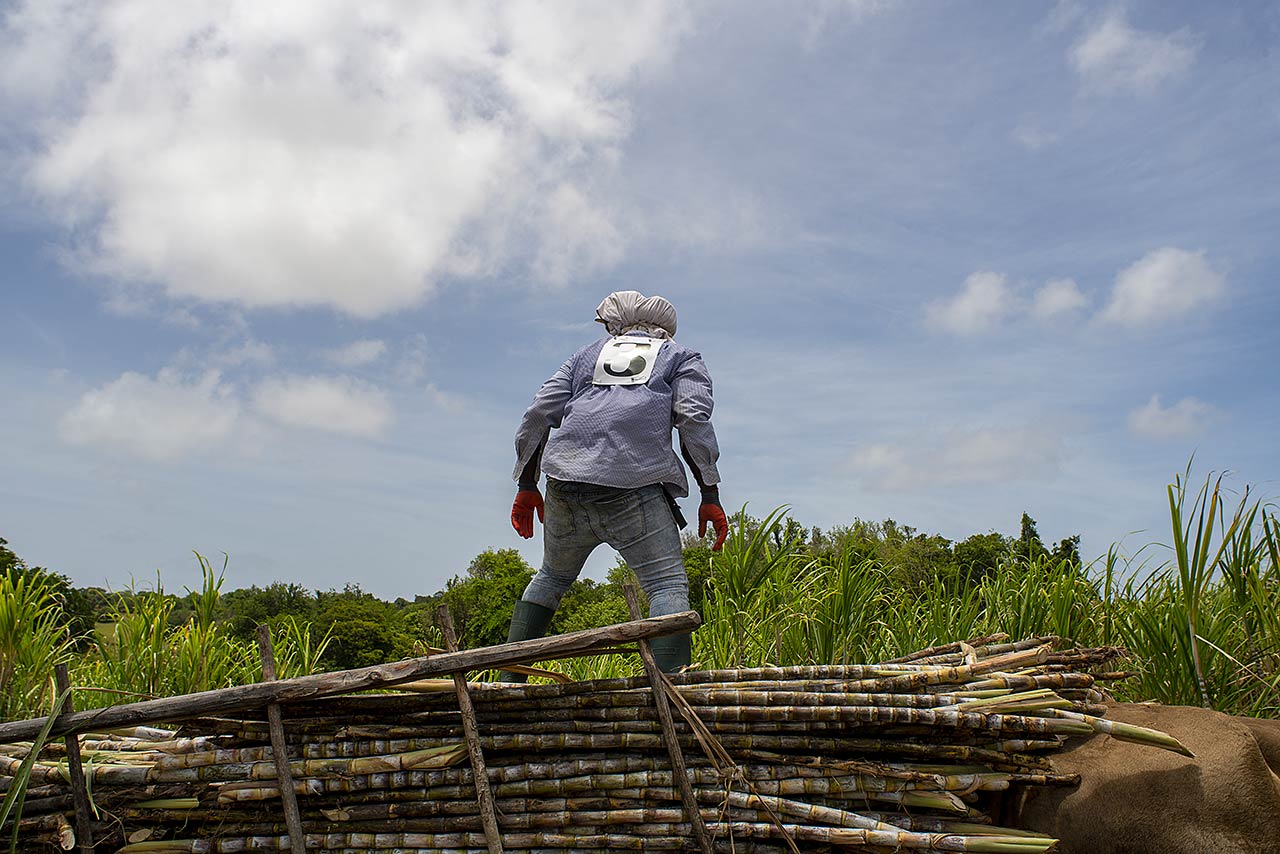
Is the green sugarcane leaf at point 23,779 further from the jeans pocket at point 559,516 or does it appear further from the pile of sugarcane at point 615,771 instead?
the jeans pocket at point 559,516

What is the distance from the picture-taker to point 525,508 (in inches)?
170

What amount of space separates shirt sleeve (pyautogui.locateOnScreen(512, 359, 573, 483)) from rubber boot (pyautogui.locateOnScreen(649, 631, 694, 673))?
3.72 ft

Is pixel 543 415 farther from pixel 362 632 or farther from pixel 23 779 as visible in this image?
pixel 362 632

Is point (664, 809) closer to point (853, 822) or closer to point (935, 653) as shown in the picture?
point (853, 822)

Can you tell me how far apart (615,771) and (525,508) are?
1.78 meters

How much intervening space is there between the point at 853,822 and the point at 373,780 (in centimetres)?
131

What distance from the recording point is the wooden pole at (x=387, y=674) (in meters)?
2.62

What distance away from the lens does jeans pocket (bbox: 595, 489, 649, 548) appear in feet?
12.3

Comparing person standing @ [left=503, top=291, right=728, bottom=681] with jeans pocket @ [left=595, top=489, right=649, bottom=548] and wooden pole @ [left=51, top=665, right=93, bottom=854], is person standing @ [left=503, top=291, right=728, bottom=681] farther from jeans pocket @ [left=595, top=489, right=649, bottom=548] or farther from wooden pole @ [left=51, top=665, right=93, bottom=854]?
wooden pole @ [left=51, top=665, right=93, bottom=854]

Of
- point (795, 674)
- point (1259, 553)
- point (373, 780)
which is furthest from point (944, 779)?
point (1259, 553)

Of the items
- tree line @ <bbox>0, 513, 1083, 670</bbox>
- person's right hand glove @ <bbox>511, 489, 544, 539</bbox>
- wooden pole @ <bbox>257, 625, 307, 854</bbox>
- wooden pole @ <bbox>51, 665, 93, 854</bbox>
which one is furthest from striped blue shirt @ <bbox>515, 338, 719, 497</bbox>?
tree line @ <bbox>0, 513, 1083, 670</bbox>

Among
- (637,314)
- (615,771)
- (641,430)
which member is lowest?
(615,771)

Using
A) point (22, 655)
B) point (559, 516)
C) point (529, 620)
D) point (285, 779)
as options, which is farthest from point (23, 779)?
point (22, 655)

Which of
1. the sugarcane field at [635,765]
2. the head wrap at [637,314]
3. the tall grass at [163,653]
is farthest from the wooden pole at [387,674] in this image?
the tall grass at [163,653]
